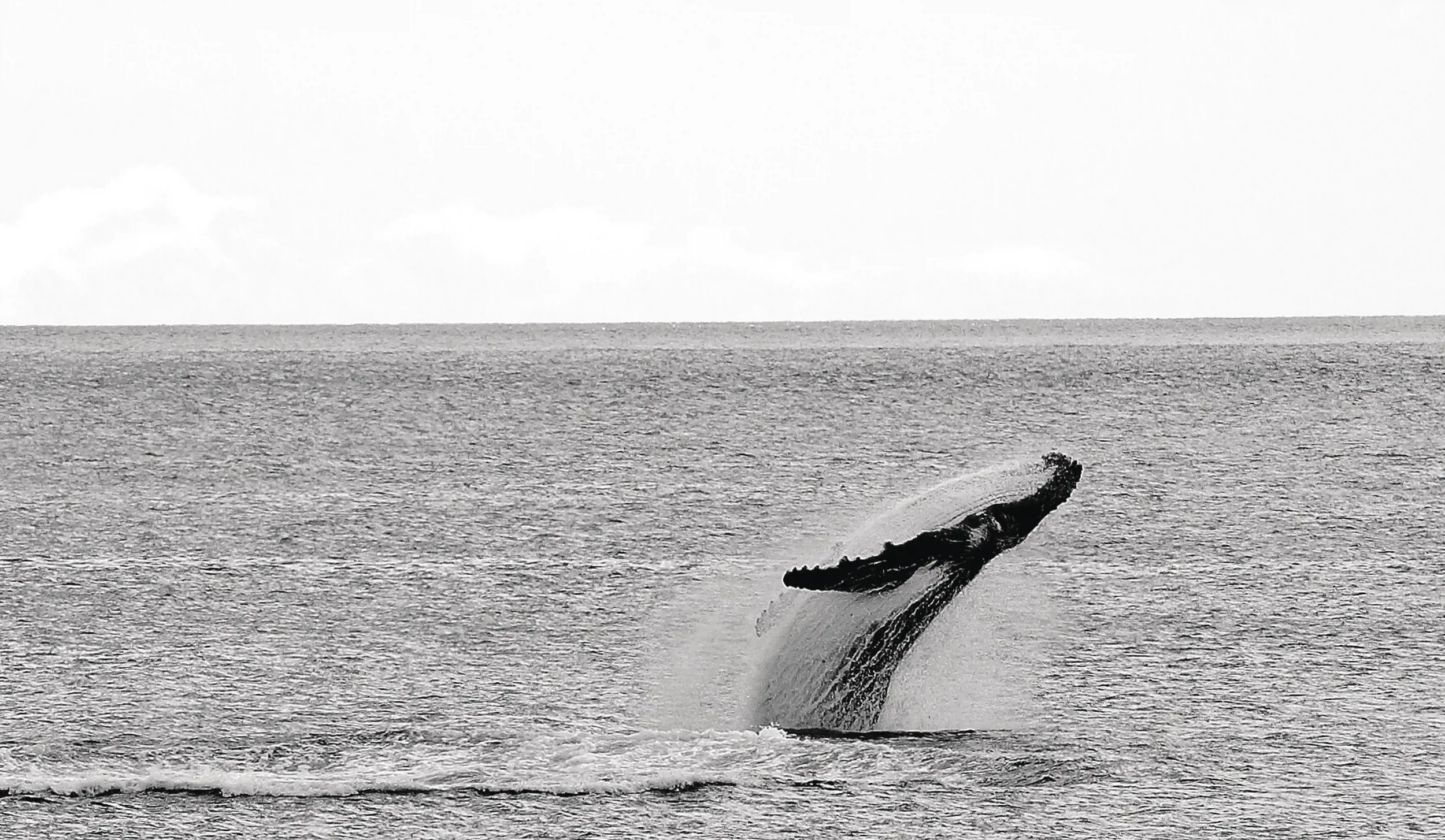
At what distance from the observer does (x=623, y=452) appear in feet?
23.9

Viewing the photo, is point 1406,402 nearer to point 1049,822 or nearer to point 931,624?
point 931,624

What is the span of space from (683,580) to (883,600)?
1.44 metres

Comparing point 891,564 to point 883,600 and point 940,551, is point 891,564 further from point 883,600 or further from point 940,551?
point 883,600

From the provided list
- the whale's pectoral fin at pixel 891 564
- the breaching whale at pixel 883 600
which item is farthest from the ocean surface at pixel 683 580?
the whale's pectoral fin at pixel 891 564

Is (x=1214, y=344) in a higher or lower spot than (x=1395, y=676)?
higher

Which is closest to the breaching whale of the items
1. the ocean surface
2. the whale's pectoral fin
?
the whale's pectoral fin

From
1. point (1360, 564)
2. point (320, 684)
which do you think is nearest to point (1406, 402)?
point (1360, 564)

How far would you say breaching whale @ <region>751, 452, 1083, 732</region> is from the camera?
13.2ft

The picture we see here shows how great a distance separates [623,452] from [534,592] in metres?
A: 2.00

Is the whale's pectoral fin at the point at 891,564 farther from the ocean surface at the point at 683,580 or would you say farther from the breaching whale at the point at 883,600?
the ocean surface at the point at 683,580

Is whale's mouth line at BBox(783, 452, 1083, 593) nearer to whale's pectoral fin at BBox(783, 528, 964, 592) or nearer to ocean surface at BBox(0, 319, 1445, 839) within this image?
whale's pectoral fin at BBox(783, 528, 964, 592)

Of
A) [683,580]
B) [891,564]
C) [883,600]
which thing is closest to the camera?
[891,564]

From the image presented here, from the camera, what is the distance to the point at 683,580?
552 cm

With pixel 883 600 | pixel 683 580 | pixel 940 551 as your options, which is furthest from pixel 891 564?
pixel 683 580
